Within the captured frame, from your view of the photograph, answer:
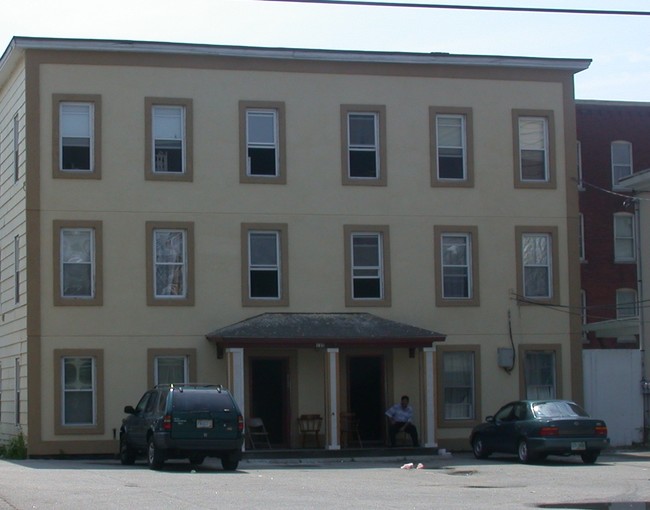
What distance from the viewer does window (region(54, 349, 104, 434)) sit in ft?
96.7

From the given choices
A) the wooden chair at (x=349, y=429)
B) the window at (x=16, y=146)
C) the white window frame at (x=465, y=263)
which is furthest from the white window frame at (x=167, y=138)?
the wooden chair at (x=349, y=429)

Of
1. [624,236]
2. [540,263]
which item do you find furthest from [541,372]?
[624,236]

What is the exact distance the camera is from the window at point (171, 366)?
30156 mm

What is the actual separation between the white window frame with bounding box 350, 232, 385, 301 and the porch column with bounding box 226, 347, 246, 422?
395 cm

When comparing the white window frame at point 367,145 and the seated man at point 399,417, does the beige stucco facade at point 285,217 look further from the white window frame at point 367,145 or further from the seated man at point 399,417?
the seated man at point 399,417

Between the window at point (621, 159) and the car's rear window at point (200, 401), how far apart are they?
28.4 m

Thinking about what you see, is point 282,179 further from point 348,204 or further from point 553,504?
point 553,504

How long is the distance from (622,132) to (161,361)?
82.8 feet

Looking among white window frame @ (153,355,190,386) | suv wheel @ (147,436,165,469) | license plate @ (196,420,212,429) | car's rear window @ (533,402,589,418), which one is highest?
white window frame @ (153,355,190,386)

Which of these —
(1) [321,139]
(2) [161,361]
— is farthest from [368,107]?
(2) [161,361]

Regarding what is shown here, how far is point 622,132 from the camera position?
1897 inches

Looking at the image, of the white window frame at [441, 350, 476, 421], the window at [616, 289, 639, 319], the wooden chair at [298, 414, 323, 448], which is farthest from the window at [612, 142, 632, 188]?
the wooden chair at [298, 414, 323, 448]

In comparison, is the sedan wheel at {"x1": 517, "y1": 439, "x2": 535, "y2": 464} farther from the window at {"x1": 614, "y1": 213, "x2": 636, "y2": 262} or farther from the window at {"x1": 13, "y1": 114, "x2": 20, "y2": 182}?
the window at {"x1": 614, "y1": 213, "x2": 636, "y2": 262}

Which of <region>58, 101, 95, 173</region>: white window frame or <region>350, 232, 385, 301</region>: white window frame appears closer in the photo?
<region>58, 101, 95, 173</region>: white window frame
